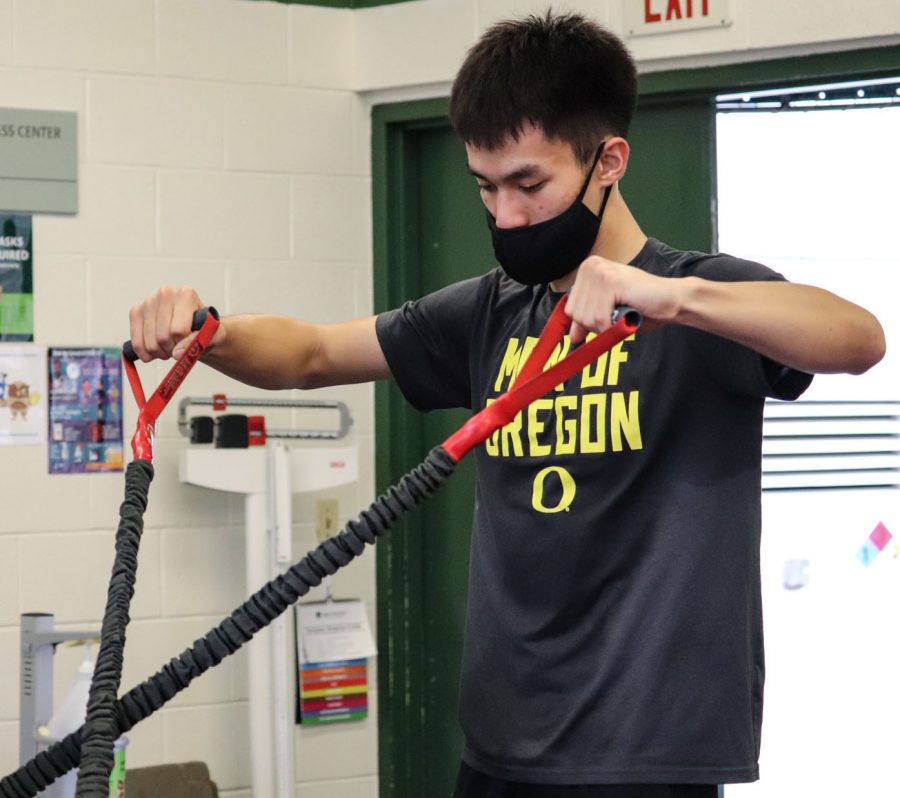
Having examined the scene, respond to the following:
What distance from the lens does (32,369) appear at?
10.5 ft

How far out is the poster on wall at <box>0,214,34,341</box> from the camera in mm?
3180

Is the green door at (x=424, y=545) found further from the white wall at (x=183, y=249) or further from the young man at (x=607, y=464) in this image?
the young man at (x=607, y=464)

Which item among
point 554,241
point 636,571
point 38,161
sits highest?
point 38,161

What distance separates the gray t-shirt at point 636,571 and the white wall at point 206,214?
178 centimetres

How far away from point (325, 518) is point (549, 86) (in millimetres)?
2080

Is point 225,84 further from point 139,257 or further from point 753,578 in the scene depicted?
point 753,578

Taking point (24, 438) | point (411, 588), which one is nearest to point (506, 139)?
point (24, 438)

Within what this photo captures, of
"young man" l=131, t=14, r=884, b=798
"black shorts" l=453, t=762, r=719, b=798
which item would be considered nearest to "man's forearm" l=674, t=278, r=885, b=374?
"young man" l=131, t=14, r=884, b=798

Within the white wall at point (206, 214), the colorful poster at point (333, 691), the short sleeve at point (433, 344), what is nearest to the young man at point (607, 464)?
the short sleeve at point (433, 344)

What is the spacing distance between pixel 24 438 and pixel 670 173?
1.72 meters

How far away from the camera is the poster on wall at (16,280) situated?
3180 millimetres

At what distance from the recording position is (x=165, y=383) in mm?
1664

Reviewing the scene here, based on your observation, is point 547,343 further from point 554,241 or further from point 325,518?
point 325,518

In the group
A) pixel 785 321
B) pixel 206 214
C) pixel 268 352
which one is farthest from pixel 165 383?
pixel 206 214
